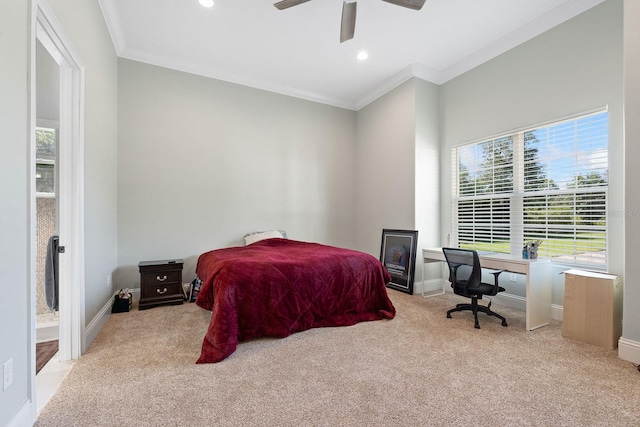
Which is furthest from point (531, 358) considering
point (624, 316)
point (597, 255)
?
point (597, 255)

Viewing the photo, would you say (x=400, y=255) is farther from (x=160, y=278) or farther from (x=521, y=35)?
(x=160, y=278)

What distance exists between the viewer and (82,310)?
2.25 meters

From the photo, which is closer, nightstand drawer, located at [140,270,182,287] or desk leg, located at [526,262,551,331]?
desk leg, located at [526,262,551,331]

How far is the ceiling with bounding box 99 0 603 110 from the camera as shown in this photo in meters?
2.98

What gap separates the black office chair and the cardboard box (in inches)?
20.6

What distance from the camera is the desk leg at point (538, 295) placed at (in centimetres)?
277

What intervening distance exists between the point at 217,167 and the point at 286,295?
250 centimetres

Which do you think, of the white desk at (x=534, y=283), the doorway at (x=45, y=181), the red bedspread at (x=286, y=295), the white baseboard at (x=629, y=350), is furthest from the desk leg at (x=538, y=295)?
the doorway at (x=45, y=181)

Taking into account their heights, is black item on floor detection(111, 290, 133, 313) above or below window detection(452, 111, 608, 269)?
below

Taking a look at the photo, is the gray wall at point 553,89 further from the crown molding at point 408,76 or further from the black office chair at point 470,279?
the black office chair at point 470,279

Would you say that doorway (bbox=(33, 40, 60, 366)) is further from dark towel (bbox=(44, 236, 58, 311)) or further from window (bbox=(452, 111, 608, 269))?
window (bbox=(452, 111, 608, 269))

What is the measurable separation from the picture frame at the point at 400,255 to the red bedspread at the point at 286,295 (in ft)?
A: 3.17
